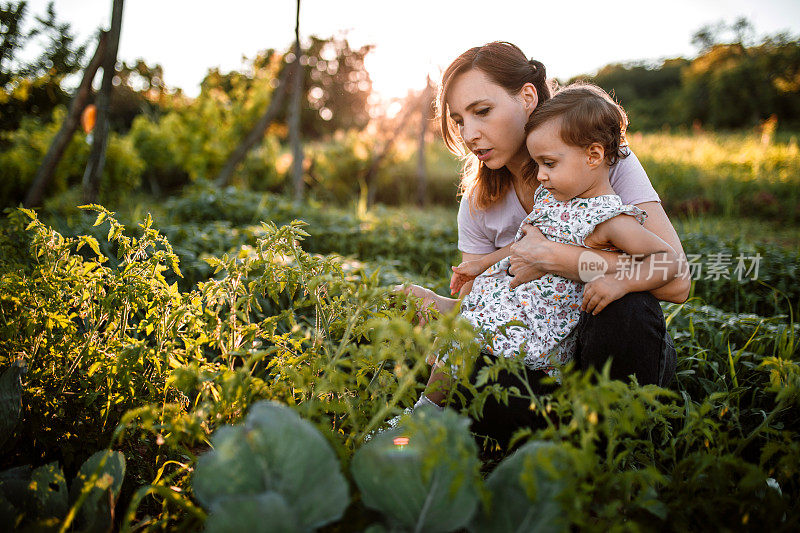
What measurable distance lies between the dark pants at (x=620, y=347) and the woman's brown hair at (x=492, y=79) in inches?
30.1

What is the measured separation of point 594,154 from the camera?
1617 mm

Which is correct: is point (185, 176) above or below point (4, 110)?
below

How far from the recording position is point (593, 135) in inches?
62.4

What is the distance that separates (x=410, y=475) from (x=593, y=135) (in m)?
1.26

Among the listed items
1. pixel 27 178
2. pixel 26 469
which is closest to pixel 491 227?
pixel 26 469

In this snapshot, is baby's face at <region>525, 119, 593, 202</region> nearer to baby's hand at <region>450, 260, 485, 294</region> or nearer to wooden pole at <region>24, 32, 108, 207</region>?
baby's hand at <region>450, 260, 485, 294</region>

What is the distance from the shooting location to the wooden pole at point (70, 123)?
371 cm

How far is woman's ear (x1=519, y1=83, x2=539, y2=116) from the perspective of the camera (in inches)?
75.8

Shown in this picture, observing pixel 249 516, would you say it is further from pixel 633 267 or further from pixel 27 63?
pixel 27 63

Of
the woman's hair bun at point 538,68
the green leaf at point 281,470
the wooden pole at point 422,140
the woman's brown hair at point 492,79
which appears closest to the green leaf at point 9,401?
the green leaf at point 281,470

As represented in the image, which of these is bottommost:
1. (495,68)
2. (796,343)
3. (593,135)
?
(796,343)

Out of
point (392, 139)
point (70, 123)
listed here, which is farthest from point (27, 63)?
point (392, 139)

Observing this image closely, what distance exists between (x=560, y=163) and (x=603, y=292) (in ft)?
1.51

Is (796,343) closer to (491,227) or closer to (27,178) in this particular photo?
(491,227)
